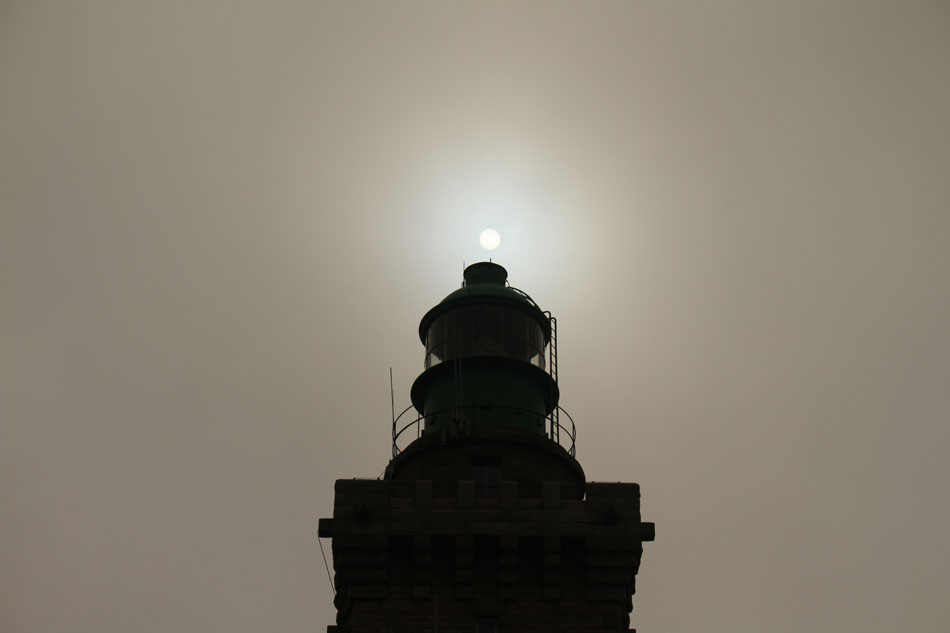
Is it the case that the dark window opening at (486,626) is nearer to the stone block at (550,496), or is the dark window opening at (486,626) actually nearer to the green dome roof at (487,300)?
the stone block at (550,496)

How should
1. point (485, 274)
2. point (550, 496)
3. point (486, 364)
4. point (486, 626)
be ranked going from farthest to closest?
point (485, 274) < point (486, 364) < point (550, 496) < point (486, 626)

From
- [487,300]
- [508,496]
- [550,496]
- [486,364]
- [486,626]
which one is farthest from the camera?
[487,300]

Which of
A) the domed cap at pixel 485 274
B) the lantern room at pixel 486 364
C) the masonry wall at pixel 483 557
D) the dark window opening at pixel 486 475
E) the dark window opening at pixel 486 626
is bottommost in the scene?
the dark window opening at pixel 486 626

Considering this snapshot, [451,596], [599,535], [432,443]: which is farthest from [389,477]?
[599,535]

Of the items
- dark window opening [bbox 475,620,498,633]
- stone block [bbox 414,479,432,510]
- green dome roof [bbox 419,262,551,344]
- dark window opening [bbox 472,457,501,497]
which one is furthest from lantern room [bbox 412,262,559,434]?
dark window opening [bbox 475,620,498,633]

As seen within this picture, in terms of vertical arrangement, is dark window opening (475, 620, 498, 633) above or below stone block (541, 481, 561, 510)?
below

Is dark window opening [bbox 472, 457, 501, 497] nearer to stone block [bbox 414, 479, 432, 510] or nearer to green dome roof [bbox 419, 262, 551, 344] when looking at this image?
stone block [bbox 414, 479, 432, 510]

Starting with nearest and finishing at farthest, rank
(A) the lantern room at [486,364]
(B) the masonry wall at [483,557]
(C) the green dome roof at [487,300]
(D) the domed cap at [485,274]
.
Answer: (B) the masonry wall at [483,557]
(A) the lantern room at [486,364]
(C) the green dome roof at [487,300]
(D) the domed cap at [485,274]

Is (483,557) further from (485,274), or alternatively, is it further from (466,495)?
(485,274)

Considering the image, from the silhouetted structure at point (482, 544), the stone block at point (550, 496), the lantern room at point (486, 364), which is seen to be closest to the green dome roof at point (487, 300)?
the lantern room at point (486, 364)

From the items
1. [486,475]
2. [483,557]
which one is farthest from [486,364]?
[483,557]

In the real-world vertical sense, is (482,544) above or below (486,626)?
above

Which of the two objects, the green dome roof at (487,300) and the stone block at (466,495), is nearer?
the stone block at (466,495)

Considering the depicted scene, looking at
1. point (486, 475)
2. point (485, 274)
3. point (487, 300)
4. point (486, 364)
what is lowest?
point (486, 475)
